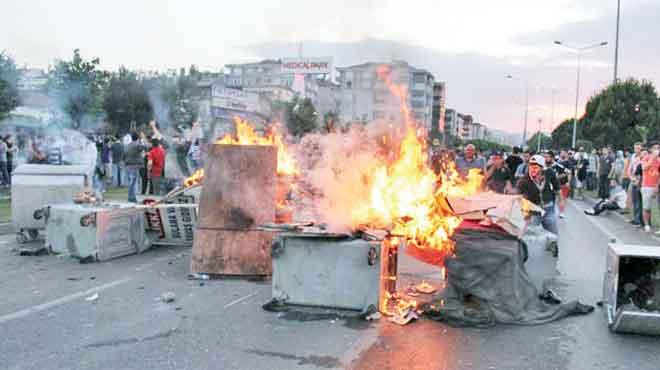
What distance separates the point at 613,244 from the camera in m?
6.13

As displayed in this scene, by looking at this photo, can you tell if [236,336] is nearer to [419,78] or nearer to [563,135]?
[419,78]

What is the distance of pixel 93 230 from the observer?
27.5 ft

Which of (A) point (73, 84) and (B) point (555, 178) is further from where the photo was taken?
(A) point (73, 84)

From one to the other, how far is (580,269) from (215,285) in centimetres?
528

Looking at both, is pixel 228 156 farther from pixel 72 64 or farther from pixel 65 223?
pixel 72 64

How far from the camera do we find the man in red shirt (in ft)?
47.1

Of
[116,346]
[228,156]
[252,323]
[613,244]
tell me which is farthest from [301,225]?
[613,244]

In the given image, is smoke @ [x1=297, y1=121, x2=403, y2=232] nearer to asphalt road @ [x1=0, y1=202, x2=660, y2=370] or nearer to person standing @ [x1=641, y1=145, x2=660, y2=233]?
asphalt road @ [x1=0, y1=202, x2=660, y2=370]

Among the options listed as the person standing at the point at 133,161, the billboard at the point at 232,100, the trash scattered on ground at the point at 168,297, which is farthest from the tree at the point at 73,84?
the trash scattered on ground at the point at 168,297

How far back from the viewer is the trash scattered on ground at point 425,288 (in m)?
7.05

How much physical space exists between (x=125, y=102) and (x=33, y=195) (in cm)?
2727

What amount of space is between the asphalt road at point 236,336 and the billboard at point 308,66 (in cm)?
3108

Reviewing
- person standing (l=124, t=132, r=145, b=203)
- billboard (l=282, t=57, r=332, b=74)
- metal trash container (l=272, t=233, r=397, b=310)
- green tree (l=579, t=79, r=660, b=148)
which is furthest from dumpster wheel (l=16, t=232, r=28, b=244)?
green tree (l=579, t=79, r=660, b=148)

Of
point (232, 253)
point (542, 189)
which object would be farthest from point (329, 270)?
point (542, 189)
